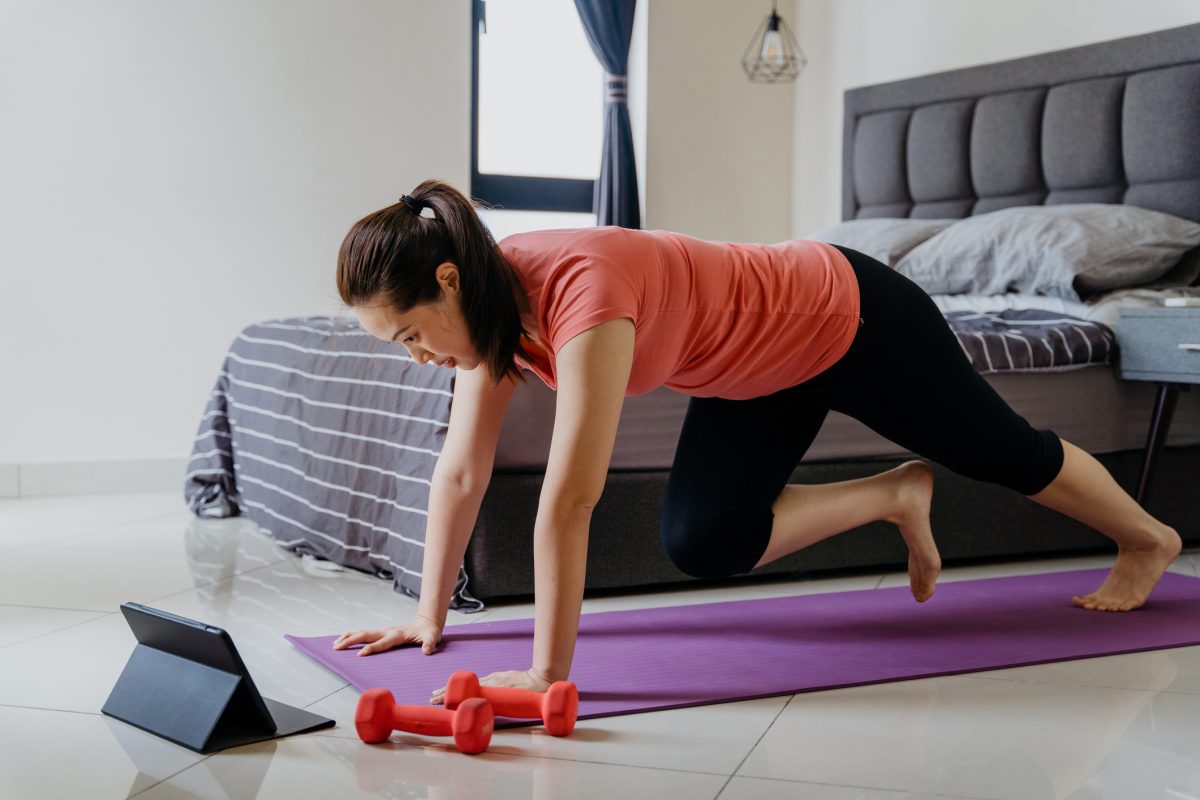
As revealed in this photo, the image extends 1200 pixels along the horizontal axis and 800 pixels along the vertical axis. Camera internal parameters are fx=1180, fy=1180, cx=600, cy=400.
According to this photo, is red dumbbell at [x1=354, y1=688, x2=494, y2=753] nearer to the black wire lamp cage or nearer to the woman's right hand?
the woman's right hand

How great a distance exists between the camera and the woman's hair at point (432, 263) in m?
1.50

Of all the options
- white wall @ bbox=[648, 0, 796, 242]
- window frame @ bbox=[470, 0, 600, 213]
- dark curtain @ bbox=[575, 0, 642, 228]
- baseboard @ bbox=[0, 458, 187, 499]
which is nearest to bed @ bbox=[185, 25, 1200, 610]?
baseboard @ bbox=[0, 458, 187, 499]

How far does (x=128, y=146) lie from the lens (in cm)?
402

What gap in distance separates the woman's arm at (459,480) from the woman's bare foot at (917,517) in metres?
0.73

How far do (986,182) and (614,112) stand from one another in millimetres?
1584

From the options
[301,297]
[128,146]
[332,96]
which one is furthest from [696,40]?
[128,146]

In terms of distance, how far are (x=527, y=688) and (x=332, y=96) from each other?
3.27m

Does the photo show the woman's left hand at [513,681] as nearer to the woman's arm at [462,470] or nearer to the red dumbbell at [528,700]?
the red dumbbell at [528,700]

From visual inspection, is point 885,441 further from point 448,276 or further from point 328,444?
point 448,276

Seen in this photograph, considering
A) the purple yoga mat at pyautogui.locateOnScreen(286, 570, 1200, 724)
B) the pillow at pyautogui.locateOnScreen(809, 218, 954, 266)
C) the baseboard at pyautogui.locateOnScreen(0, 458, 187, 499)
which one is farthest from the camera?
the baseboard at pyautogui.locateOnScreen(0, 458, 187, 499)

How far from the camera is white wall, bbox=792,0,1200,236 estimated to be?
3.60 meters

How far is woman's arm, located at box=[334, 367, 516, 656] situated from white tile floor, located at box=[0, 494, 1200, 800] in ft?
0.67

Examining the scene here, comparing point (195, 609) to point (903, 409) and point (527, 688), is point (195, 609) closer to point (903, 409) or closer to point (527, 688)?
point (527, 688)

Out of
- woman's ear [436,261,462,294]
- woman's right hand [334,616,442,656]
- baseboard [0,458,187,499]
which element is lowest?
baseboard [0,458,187,499]
